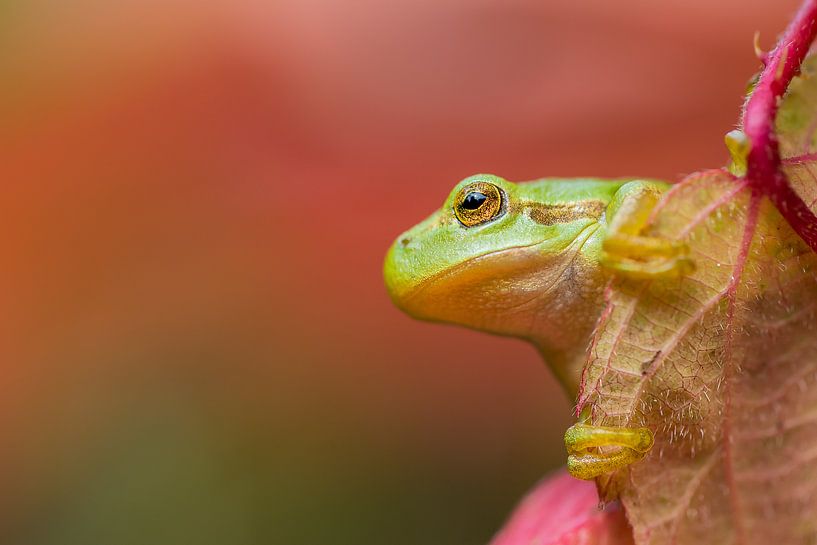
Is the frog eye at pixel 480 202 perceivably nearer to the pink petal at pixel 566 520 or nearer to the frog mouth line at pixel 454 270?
the frog mouth line at pixel 454 270

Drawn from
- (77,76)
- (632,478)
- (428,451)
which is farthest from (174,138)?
(632,478)

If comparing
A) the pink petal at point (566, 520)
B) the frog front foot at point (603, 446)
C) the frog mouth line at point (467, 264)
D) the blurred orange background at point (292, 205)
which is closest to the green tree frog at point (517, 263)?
the frog mouth line at point (467, 264)

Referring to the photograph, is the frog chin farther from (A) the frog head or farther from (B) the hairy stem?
(B) the hairy stem

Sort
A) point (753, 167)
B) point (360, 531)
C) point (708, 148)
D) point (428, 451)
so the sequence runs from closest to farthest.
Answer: point (753, 167), point (360, 531), point (428, 451), point (708, 148)

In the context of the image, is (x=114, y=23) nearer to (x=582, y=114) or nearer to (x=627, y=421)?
(x=582, y=114)

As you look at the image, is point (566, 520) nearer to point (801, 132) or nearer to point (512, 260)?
point (512, 260)

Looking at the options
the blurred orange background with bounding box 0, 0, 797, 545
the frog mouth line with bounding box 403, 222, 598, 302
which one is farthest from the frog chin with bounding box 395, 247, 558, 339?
the blurred orange background with bounding box 0, 0, 797, 545

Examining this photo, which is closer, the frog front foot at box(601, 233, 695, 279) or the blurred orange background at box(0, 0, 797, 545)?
the frog front foot at box(601, 233, 695, 279)
